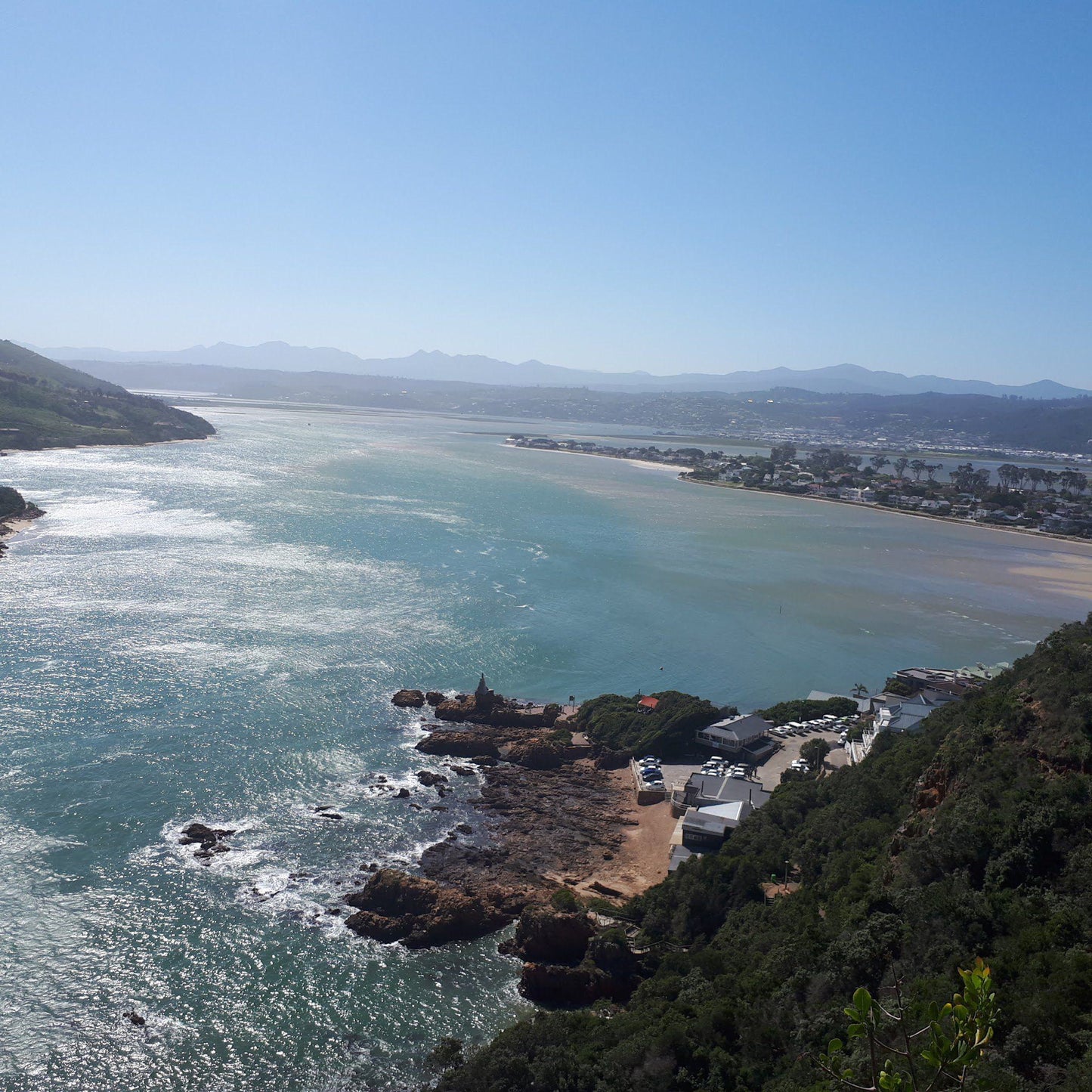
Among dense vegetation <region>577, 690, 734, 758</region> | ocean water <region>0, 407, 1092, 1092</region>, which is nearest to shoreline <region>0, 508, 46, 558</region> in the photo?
ocean water <region>0, 407, 1092, 1092</region>

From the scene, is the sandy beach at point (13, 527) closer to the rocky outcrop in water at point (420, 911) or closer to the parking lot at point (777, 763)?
the rocky outcrop in water at point (420, 911)

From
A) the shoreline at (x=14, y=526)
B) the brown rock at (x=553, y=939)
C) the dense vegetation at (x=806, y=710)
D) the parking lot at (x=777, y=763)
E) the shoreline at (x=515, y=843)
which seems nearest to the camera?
the brown rock at (x=553, y=939)

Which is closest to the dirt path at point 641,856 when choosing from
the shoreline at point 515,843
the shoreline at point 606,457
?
the shoreline at point 515,843

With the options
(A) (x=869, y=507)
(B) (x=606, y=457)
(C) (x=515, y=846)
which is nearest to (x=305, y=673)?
(C) (x=515, y=846)

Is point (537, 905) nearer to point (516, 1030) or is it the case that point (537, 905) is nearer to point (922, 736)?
point (516, 1030)

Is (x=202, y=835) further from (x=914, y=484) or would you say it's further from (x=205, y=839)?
(x=914, y=484)

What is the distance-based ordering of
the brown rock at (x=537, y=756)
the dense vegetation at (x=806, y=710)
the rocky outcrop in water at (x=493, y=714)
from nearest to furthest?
the brown rock at (x=537, y=756) → the rocky outcrop in water at (x=493, y=714) → the dense vegetation at (x=806, y=710)
